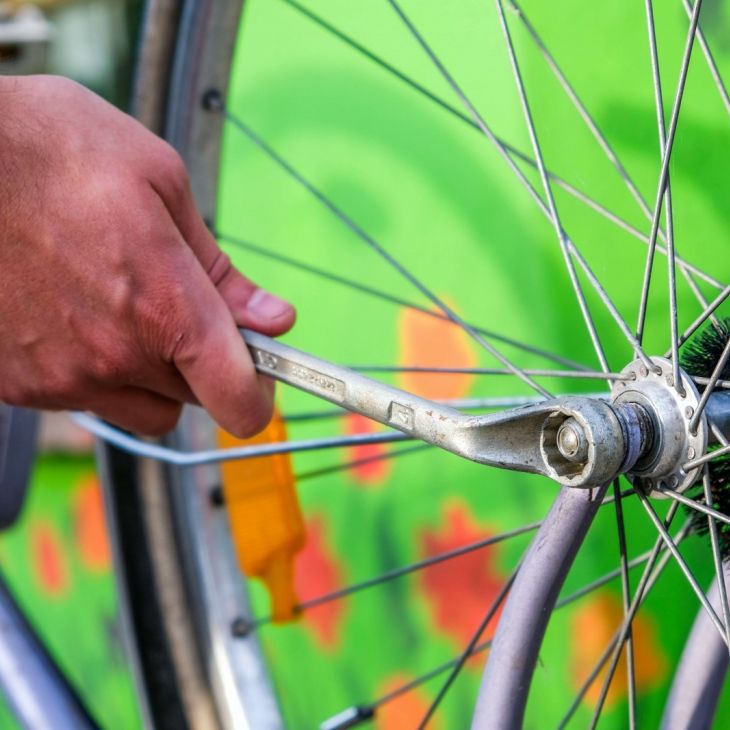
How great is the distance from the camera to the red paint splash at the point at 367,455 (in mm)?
999

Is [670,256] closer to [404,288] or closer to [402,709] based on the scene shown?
[404,288]

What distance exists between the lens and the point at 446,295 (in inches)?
36.7

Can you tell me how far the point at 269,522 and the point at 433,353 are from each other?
210 mm

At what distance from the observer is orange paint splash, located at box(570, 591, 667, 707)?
0.80 m

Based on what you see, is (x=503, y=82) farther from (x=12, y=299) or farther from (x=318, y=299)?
(x=12, y=299)

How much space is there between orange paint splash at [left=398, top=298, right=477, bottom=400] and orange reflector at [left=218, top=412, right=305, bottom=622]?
0.52 ft

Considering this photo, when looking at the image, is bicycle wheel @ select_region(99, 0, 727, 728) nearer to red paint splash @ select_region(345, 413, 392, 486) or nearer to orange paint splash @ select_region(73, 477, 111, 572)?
red paint splash @ select_region(345, 413, 392, 486)

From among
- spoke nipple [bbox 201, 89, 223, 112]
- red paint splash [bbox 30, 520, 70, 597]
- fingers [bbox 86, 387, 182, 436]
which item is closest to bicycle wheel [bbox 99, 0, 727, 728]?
spoke nipple [bbox 201, 89, 223, 112]

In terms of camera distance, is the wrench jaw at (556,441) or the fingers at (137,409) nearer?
the wrench jaw at (556,441)

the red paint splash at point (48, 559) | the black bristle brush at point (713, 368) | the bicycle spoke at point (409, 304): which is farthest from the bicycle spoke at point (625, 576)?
the red paint splash at point (48, 559)

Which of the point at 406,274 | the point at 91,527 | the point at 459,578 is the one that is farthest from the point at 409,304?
the point at 91,527

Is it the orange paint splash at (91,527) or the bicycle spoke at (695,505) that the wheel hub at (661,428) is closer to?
the bicycle spoke at (695,505)

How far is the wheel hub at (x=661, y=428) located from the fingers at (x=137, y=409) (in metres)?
0.26

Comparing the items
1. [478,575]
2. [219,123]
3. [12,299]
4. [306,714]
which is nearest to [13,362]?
[12,299]
